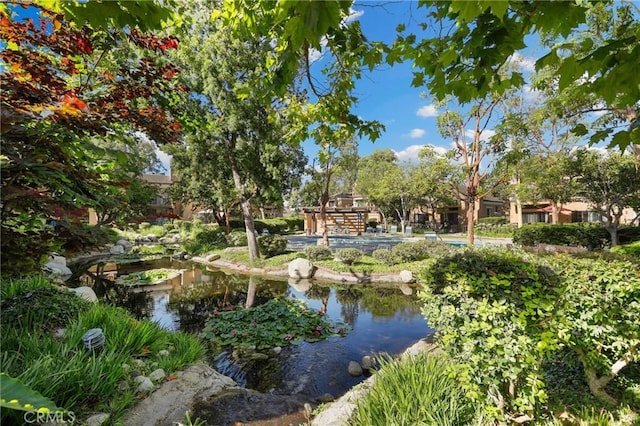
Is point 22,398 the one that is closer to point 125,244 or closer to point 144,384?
point 144,384

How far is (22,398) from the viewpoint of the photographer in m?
1.00

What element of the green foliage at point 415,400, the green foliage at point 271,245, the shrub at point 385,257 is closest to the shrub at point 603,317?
the green foliage at point 415,400

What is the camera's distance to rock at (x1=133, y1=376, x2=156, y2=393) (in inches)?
133

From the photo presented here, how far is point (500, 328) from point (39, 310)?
207 inches

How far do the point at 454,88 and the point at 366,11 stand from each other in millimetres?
1206

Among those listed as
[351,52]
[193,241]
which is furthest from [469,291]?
[193,241]

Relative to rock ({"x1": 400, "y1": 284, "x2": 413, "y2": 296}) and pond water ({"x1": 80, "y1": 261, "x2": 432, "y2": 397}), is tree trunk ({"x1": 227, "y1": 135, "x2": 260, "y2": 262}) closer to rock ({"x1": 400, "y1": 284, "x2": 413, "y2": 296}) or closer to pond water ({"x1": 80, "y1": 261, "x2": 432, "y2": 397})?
pond water ({"x1": 80, "y1": 261, "x2": 432, "y2": 397})

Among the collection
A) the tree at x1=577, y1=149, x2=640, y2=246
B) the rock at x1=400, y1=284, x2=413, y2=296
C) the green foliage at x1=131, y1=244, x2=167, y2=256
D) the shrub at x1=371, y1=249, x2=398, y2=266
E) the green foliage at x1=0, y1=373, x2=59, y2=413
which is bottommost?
the rock at x1=400, y1=284, x2=413, y2=296

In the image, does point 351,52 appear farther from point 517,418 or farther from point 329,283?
point 329,283

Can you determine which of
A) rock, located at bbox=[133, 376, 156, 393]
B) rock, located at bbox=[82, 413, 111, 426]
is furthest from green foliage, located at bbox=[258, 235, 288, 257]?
rock, located at bbox=[82, 413, 111, 426]

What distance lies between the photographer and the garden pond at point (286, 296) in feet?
16.0

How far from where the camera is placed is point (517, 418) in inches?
101

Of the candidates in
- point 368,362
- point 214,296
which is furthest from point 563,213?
point 214,296

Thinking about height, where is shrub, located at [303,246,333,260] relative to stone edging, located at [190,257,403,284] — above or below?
above
